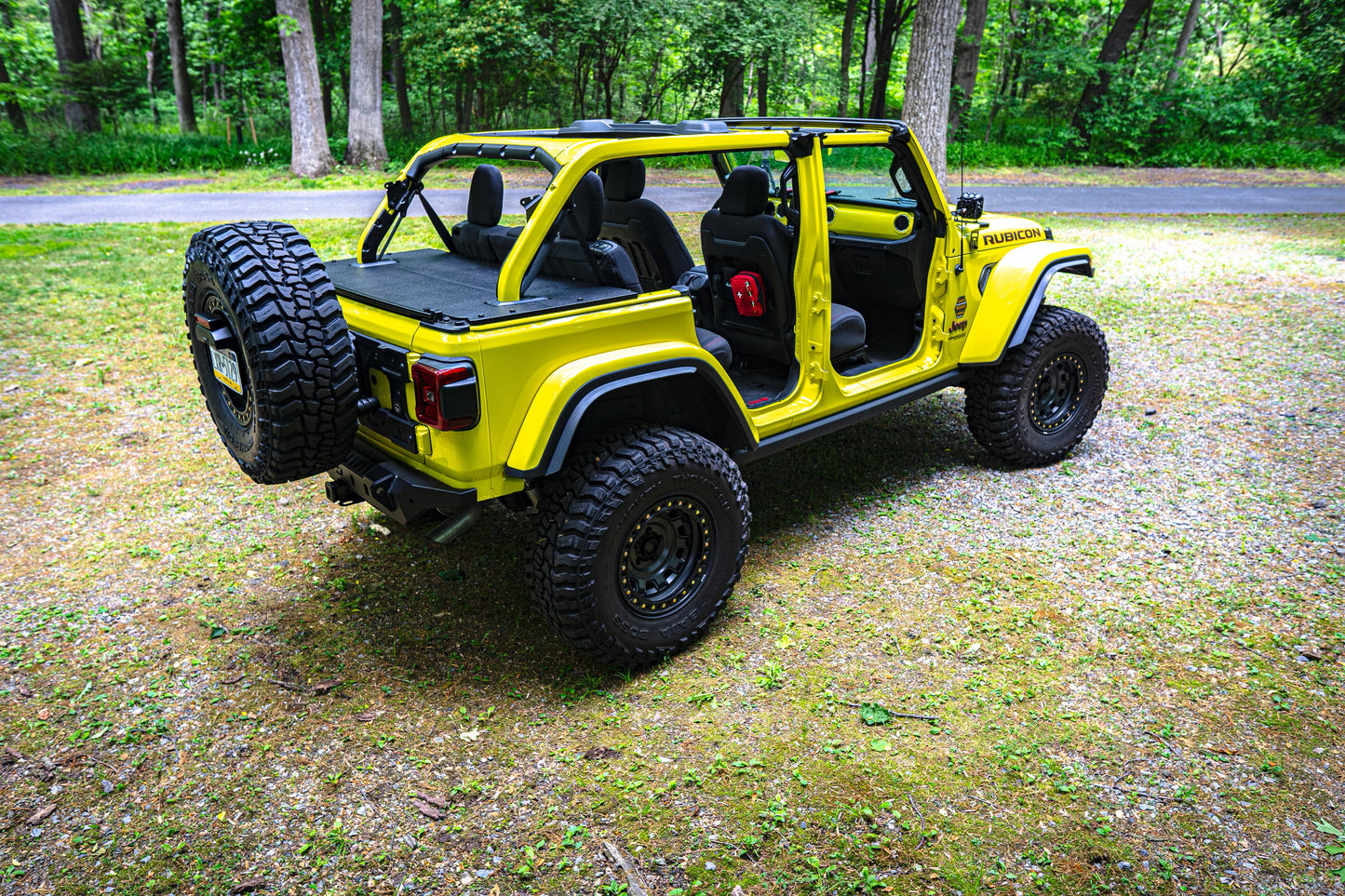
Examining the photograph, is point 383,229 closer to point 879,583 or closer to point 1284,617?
point 879,583

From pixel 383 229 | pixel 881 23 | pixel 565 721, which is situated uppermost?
pixel 881 23

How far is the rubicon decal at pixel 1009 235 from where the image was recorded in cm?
483

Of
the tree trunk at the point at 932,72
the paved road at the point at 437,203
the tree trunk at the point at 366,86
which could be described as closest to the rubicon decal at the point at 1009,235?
the tree trunk at the point at 932,72

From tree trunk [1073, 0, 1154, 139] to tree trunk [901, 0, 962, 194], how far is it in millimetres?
11733

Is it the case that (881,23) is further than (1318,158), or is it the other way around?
(881,23)

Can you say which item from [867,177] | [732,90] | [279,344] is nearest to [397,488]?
[279,344]

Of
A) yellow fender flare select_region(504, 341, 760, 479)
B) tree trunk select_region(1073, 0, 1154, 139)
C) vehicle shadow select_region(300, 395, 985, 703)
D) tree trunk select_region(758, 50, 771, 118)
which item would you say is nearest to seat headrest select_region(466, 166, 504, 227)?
yellow fender flare select_region(504, 341, 760, 479)

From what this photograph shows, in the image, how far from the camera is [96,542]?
4344 mm

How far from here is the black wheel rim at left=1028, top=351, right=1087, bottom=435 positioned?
502cm

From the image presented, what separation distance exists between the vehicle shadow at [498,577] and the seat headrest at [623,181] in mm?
1624

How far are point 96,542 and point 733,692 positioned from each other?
131 inches

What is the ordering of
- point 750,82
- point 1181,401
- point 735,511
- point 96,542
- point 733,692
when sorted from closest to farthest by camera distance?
point 733,692, point 735,511, point 96,542, point 1181,401, point 750,82

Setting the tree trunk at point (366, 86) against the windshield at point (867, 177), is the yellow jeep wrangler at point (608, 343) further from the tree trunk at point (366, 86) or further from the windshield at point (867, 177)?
the tree trunk at point (366, 86)

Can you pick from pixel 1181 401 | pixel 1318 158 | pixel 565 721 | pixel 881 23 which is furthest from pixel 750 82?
pixel 565 721
